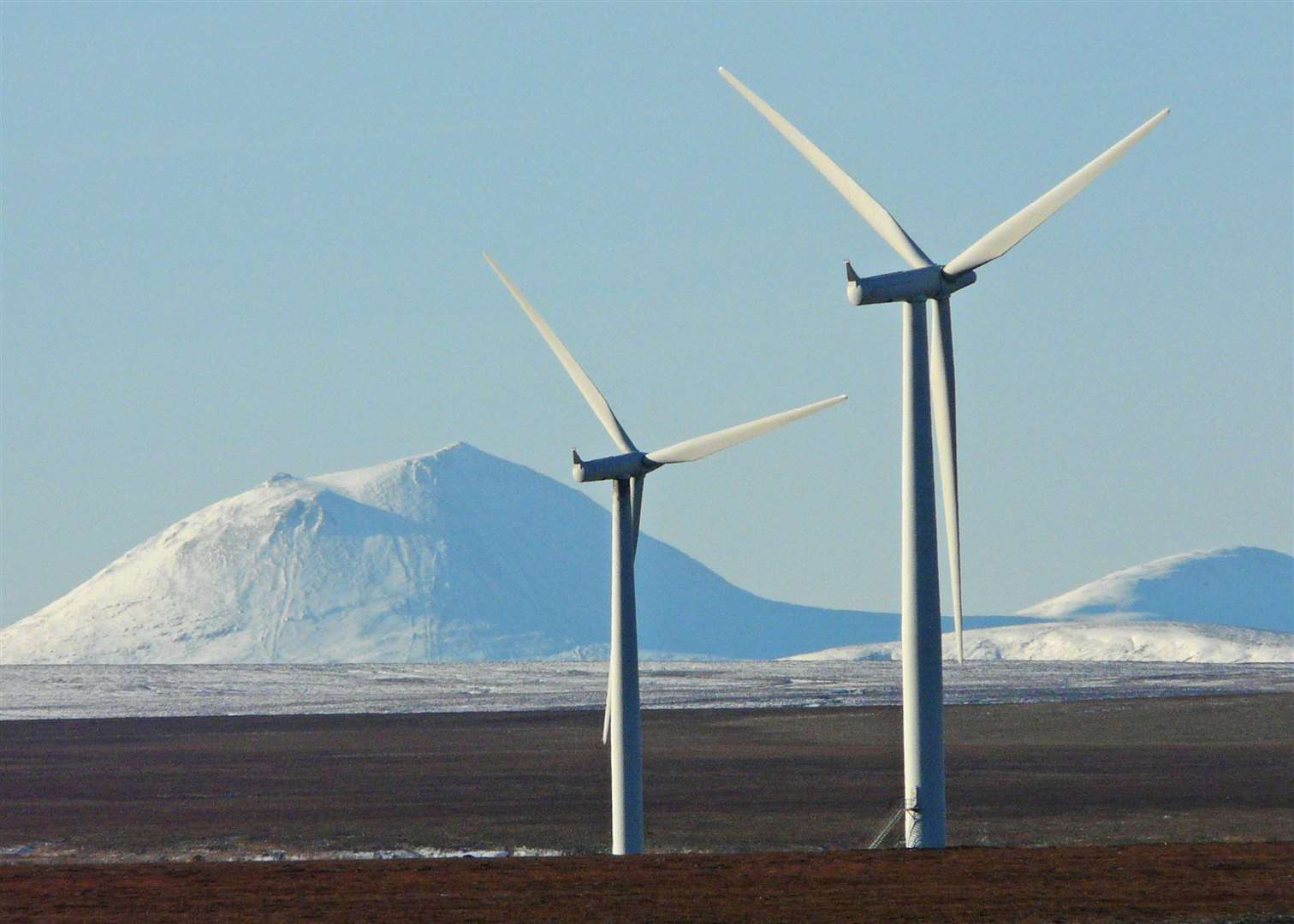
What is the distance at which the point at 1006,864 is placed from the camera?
80.9ft

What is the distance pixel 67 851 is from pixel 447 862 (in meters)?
15.7

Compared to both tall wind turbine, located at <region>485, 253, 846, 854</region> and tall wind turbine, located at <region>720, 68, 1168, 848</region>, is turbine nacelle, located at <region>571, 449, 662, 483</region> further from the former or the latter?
tall wind turbine, located at <region>720, 68, 1168, 848</region>

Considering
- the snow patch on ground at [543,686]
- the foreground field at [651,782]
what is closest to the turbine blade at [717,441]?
the foreground field at [651,782]

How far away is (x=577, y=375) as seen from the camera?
117 feet

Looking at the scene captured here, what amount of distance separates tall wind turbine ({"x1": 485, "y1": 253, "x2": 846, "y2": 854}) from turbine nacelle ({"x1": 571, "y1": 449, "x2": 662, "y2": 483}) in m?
0.01

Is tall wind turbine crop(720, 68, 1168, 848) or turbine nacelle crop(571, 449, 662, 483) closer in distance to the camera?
tall wind turbine crop(720, 68, 1168, 848)

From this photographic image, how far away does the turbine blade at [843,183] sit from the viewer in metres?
27.5

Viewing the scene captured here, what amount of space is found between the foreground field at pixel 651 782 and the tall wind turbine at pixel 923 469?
11718 mm

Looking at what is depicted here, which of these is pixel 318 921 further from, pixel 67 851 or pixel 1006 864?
pixel 67 851

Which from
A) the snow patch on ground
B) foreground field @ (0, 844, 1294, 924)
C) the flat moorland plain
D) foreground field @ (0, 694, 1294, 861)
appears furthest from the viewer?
the snow patch on ground

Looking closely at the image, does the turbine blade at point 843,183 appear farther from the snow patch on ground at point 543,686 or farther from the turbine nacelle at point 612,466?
the snow patch on ground at point 543,686

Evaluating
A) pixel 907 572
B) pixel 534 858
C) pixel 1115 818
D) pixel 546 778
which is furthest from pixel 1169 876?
pixel 546 778

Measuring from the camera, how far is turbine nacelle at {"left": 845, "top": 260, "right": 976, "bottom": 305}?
25938 mm

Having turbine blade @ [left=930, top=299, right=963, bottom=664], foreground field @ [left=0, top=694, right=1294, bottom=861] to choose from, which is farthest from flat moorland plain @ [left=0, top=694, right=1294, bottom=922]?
turbine blade @ [left=930, top=299, right=963, bottom=664]
